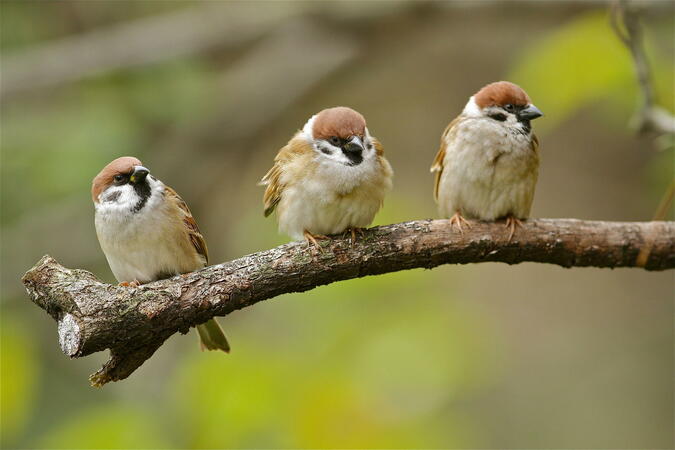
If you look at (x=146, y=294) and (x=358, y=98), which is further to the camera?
(x=358, y=98)

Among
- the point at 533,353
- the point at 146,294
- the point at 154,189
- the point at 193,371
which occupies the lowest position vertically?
the point at 533,353

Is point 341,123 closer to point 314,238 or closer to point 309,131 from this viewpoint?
point 309,131

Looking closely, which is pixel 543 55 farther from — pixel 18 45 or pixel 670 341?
pixel 18 45

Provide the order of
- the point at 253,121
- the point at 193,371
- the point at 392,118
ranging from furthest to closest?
the point at 392,118
the point at 253,121
the point at 193,371

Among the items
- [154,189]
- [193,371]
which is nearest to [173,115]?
[193,371]

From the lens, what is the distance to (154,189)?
136 inches

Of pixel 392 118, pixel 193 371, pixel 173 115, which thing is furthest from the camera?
pixel 392 118

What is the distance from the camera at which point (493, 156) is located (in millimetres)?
3643

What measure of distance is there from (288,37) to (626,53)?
330 centimetres

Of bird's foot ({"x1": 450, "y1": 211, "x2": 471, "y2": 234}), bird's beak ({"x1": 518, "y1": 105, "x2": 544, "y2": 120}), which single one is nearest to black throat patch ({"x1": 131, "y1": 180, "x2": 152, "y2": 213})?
bird's foot ({"x1": 450, "y1": 211, "x2": 471, "y2": 234})

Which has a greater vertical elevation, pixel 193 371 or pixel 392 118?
pixel 392 118

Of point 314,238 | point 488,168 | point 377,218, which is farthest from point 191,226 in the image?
point 377,218

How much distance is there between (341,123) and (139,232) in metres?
0.90

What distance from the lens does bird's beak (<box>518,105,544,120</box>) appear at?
353 centimetres
